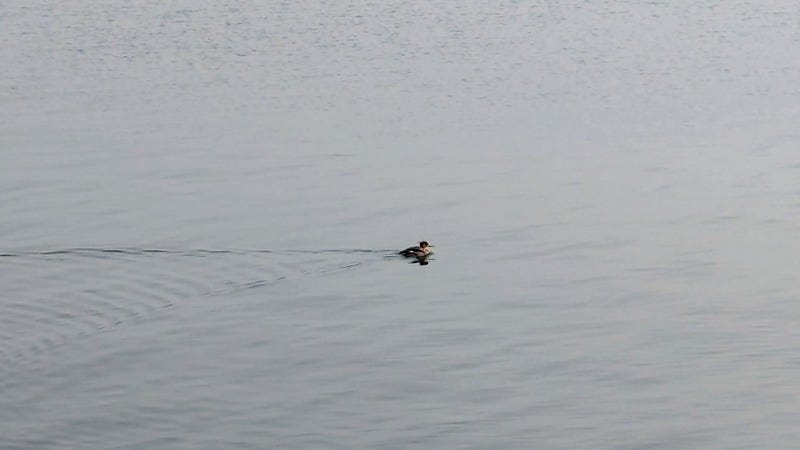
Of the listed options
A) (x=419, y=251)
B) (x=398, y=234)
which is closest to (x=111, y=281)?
(x=419, y=251)

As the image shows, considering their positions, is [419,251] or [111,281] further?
[419,251]

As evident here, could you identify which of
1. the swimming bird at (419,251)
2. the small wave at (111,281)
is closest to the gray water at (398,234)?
the small wave at (111,281)

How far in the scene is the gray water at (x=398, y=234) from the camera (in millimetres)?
18875

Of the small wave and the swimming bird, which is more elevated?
the swimming bird

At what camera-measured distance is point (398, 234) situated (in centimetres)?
2605

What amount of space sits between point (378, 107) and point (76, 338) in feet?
51.1

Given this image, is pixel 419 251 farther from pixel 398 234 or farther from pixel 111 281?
pixel 111 281

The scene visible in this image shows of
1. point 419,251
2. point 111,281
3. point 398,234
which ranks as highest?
point 398,234

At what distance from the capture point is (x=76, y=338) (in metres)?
20.6

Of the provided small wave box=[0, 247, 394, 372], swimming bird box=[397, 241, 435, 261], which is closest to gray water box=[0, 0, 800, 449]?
small wave box=[0, 247, 394, 372]

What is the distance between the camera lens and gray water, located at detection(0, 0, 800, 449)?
1888 cm

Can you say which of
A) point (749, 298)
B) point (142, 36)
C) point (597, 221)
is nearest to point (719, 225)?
point (597, 221)

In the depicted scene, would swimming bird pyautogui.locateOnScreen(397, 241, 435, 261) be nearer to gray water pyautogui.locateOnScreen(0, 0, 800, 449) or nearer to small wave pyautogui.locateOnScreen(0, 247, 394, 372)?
gray water pyautogui.locateOnScreen(0, 0, 800, 449)

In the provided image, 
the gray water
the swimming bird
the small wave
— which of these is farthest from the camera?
the swimming bird
